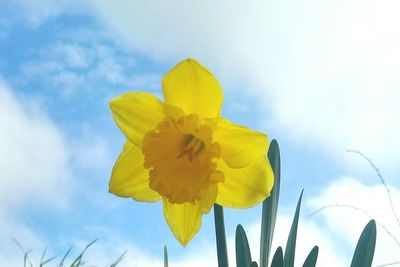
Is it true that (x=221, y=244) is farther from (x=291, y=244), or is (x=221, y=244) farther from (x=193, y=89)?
(x=291, y=244)

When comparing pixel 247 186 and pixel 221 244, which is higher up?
pixel 247 186

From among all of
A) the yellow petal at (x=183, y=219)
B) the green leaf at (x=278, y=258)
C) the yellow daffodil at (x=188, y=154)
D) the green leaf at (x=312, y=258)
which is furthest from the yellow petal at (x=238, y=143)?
the green leaf at (x=312, y=258)

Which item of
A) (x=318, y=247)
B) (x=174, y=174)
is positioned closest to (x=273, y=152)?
(x=318, y=247)

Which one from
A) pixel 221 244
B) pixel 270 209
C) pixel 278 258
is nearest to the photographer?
pixel 221 244

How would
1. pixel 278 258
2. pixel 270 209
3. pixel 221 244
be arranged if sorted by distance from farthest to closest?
pixel 270 209 → pixel 278 258 → pixel 221 244

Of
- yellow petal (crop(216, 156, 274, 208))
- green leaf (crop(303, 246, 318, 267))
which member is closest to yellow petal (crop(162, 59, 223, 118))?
yellow petal (crop(216, 156, 274, 208))

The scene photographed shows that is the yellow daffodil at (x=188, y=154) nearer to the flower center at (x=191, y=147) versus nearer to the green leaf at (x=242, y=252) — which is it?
the flower center at (x=191, y=147)

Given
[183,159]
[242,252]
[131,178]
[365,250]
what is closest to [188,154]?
[183,159]
